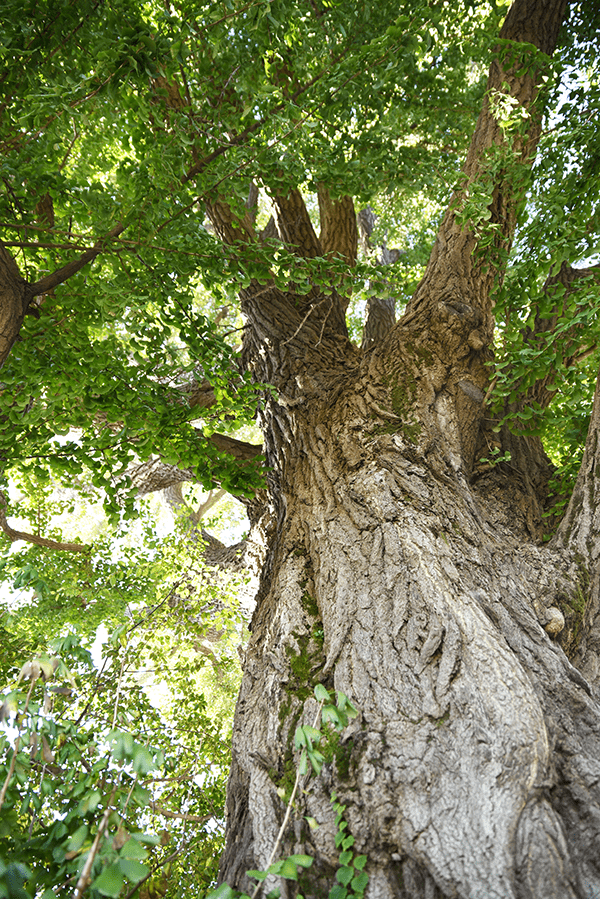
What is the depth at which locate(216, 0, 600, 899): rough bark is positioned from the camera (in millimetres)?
1327

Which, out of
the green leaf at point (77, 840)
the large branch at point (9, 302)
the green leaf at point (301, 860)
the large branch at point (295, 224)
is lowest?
the green leaf at point (77, 840)

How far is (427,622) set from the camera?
1905 mm

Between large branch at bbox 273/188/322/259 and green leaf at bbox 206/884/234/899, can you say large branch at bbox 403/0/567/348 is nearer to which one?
large branch at bbox 273/188/322/259

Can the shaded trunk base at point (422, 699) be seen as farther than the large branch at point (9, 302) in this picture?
No

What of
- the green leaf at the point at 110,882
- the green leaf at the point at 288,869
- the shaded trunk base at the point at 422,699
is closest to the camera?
the green leaf at the point at 110,882

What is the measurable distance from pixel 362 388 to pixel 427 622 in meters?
1.96

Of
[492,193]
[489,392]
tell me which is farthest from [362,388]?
[492,193]

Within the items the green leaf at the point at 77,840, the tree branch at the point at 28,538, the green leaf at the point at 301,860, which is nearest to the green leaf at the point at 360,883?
the green leaf at the point at 301,860

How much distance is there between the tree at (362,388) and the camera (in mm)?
1492

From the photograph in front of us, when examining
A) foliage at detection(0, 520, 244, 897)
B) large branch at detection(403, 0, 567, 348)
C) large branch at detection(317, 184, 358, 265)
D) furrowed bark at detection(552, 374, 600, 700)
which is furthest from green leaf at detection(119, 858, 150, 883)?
large branch at detection(317, 184, 358, 265)

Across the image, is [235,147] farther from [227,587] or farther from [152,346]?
[227,587]

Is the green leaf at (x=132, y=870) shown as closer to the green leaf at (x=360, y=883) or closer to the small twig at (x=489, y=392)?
the green leaf at (x=360, y=883)

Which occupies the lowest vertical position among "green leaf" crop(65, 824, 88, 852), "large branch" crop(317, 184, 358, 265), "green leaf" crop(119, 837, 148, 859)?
"green leaf" crop(65, 824, 88, 852)

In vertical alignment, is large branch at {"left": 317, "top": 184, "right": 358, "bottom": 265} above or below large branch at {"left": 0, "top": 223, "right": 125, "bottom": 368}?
above
